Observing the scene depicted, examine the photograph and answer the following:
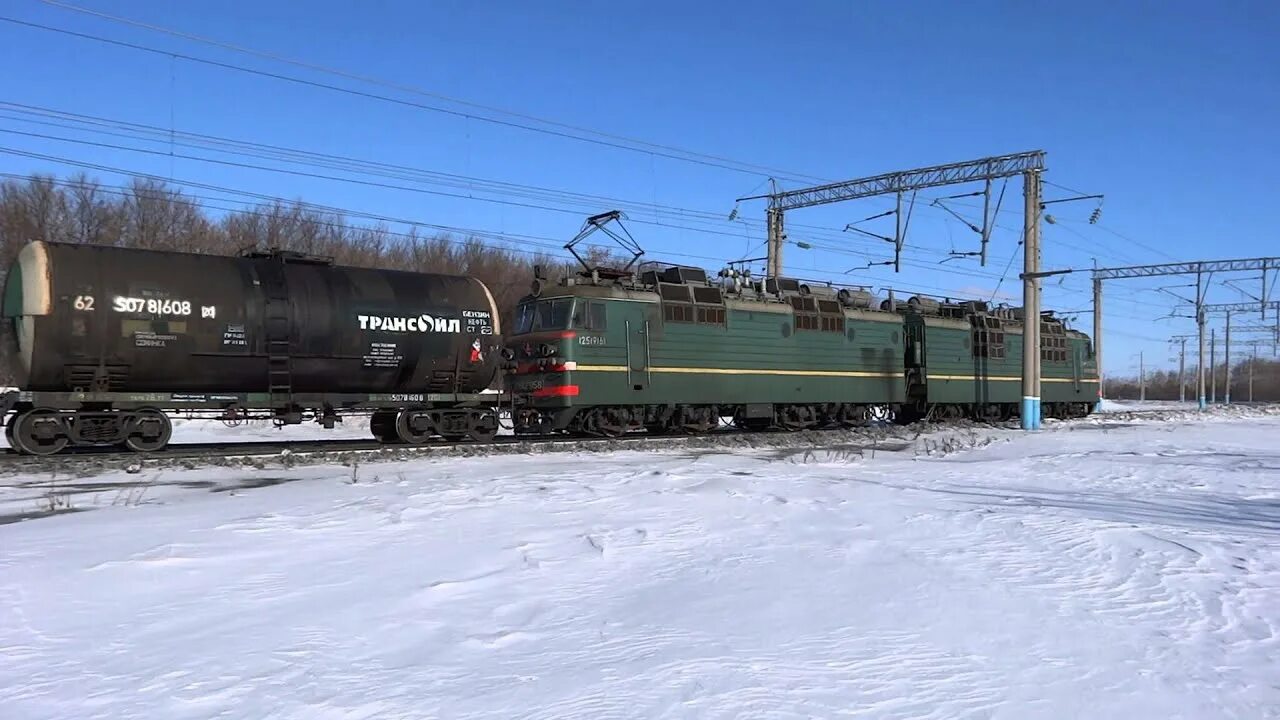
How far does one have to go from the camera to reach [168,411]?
15617 millimetres

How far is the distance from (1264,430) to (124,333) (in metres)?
33.7

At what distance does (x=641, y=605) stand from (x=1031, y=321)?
83.3 feet

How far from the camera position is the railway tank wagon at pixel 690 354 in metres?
19.8

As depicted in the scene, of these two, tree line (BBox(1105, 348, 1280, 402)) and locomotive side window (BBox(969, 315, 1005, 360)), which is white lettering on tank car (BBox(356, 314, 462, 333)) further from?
tree line (BBox(1105, 348, 1280, 402))

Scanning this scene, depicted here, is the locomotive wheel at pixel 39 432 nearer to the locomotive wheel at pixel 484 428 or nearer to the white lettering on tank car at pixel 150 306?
the white lettering on tank car at pixel 150 306

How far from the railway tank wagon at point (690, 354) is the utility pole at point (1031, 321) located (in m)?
4.73

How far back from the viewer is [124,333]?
14922 mm

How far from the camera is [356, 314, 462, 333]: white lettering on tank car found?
17203 millimetres

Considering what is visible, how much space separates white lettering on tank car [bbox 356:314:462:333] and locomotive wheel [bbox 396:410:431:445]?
74.1 inches

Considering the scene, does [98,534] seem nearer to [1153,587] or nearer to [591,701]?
[591,701]

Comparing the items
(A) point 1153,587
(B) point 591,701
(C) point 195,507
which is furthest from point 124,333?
(A) point 1153,587

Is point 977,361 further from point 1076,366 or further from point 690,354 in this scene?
point 690,354

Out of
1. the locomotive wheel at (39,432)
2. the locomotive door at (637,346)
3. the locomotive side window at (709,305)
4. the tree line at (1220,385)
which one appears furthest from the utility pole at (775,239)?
the tree line at (1220,385)

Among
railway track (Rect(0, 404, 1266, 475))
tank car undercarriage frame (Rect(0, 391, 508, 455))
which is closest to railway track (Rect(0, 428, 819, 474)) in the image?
railway track (Rect(0, 404, 1266, 475))
